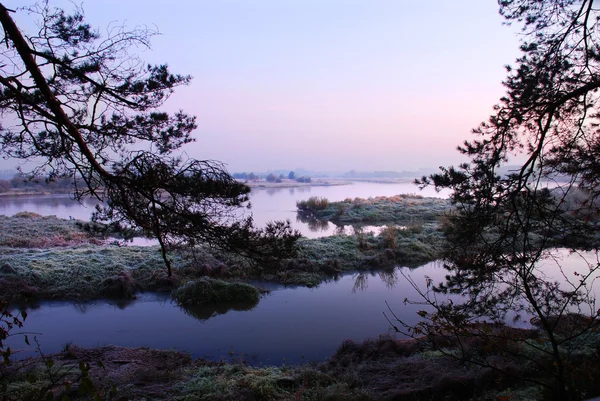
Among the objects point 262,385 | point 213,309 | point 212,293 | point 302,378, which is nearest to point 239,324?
point 213,309

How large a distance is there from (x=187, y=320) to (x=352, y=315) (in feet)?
8.85

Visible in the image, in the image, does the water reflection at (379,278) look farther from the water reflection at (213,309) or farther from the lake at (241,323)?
the water reflection at (213,309)

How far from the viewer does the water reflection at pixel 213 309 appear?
657 centimetres

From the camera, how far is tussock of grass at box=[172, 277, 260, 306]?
7078mm

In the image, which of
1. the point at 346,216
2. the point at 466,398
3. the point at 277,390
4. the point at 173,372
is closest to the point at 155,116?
the point at 173,372

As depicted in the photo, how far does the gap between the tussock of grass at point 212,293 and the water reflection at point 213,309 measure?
4.3 inches

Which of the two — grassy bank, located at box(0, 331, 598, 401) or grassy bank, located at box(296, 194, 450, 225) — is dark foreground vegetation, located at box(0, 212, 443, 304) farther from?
grassy bank, located at box(296, 194, 450, 225)

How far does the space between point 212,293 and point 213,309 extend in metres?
0.40

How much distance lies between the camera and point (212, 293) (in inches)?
282

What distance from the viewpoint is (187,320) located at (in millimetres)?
6352

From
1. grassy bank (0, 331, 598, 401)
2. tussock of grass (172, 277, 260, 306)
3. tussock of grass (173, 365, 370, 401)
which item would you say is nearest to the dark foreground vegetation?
tussock of grass (172, 277, 260, 306)

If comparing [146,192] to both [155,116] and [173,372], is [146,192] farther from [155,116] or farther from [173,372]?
[173,372]

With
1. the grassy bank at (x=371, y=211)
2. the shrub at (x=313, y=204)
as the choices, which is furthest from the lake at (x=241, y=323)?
the shrub at (x=313, y=204)

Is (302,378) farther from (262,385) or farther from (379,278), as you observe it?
(379,278)
